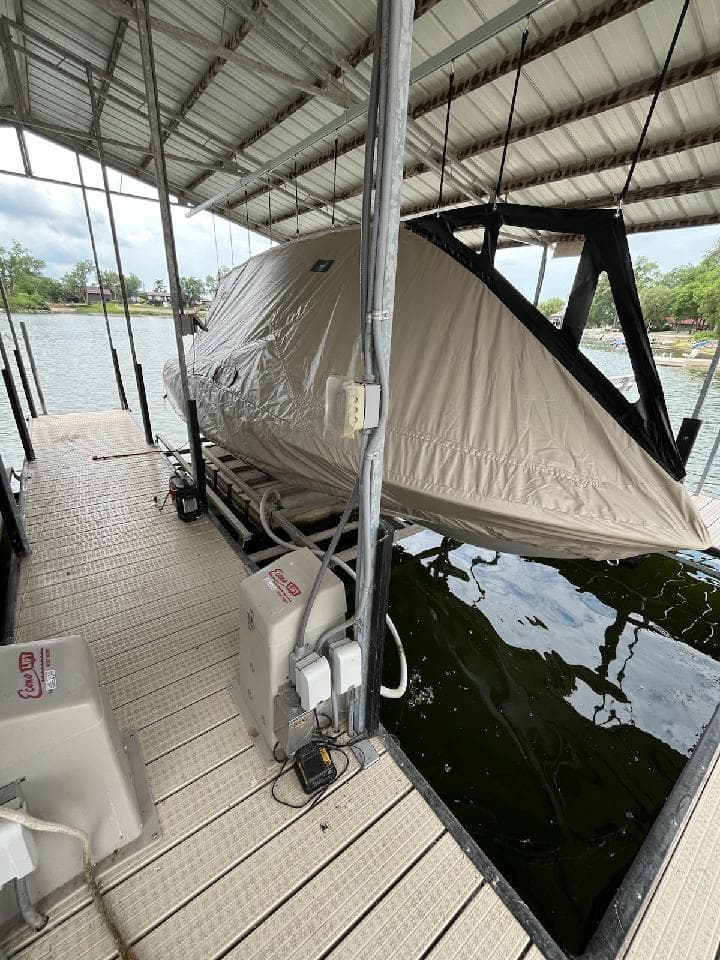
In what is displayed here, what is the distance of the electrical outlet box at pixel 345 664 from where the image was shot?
4.46 ft

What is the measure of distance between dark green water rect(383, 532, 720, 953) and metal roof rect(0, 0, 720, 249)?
4.04 meters

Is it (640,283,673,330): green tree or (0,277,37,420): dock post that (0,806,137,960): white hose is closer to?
(0,277,37,420): dock post

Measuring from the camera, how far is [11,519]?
101 inches

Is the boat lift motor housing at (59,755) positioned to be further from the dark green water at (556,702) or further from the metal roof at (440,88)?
the metal roof at (440,88)

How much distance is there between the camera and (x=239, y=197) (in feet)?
31.0

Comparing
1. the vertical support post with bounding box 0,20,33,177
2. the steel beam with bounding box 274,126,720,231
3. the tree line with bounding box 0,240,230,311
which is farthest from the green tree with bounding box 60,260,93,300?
the steel beam with bounding box 274,126,720,231

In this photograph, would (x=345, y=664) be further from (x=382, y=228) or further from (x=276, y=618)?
(x=382, y=228)

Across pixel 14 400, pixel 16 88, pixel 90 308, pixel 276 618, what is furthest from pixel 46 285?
pixel 276 618

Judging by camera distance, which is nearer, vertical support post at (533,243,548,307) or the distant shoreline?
vertical support post at (533,243,548,307)

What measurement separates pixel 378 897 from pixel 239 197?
1167cm

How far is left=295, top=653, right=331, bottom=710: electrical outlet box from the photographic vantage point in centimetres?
133

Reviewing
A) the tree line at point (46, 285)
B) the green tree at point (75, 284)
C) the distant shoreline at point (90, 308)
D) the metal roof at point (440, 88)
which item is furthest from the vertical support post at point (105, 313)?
the green tree at point (75, 284)

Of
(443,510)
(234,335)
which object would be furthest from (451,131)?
(443,510)

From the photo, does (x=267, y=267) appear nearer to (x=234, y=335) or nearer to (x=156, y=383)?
(x=234, y=335)
